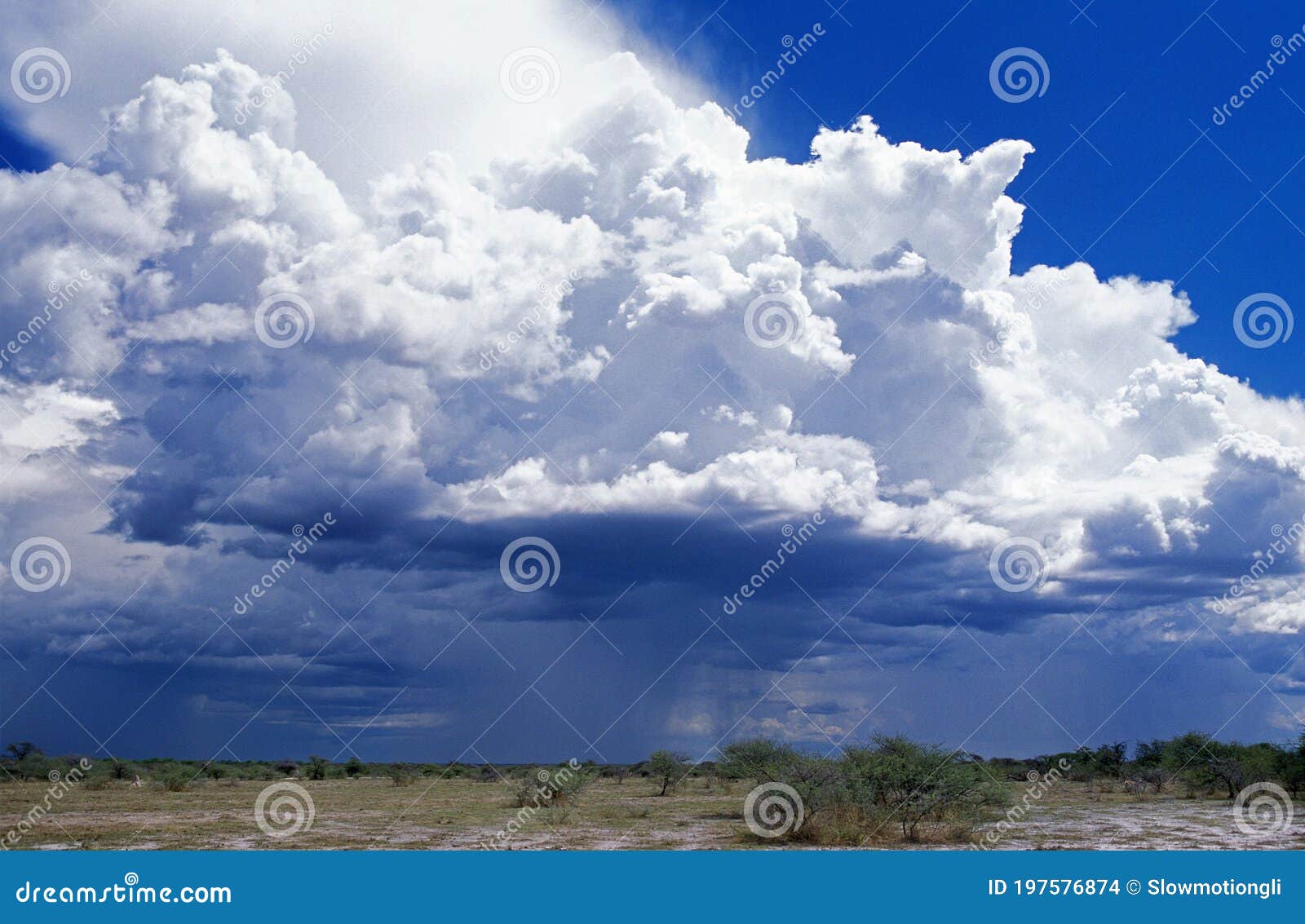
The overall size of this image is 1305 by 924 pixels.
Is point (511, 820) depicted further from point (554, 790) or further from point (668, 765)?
point (668, 765)

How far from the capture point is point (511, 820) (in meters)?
43.1

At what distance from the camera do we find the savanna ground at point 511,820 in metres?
35.2

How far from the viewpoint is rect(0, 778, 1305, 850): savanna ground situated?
3519cm

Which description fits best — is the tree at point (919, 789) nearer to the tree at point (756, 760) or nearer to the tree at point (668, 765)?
the tree at point (756, 760)

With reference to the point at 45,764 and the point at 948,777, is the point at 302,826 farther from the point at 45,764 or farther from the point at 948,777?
the point at 45,764

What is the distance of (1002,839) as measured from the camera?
120 feet

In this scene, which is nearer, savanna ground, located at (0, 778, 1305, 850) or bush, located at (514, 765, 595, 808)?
savanna ground, located at (0, 778, 1305, 850)

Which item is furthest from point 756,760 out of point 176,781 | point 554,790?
point 176,781

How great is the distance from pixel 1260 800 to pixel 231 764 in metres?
86.7

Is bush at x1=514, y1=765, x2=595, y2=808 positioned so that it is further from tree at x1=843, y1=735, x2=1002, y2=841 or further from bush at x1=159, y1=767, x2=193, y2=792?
bush at x1=159, y1=767, x2=193, y2=792

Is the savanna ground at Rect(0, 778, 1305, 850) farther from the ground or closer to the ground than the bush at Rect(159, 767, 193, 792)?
closer to the ground

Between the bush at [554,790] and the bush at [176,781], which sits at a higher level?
the bush at [176,781]

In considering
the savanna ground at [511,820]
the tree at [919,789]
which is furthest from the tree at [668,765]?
the tree at [919,789]

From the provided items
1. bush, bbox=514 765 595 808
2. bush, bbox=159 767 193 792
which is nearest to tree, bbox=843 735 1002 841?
bush, bbox=514 765 595 808
